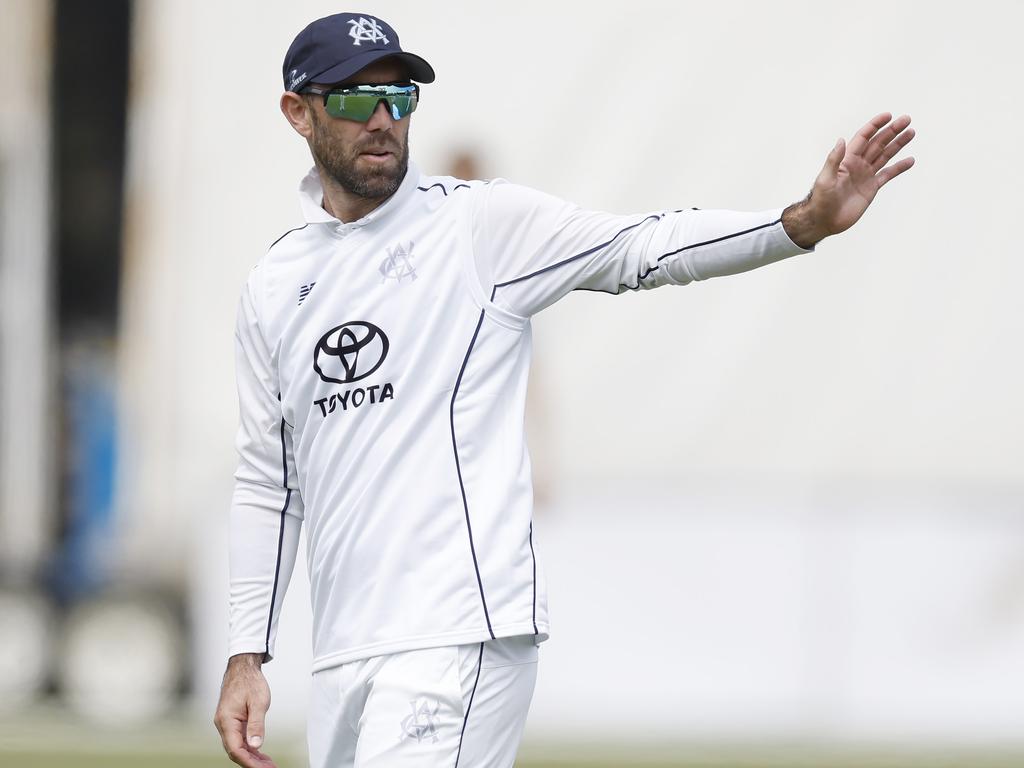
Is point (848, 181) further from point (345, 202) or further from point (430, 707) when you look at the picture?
point (430, 707)

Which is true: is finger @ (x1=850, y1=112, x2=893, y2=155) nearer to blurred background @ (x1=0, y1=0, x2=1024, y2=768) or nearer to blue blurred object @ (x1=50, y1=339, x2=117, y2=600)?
blurred background @ (x1=0, y1=0, x2=1024, y2=768)

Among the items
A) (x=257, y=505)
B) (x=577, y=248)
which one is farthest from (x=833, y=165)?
(x=257, y=505)

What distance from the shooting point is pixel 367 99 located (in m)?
3.98

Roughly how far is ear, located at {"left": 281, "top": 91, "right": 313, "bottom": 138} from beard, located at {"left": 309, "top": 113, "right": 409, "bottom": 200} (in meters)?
0.05

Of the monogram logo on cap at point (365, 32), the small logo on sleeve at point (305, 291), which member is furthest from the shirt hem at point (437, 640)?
the monogram logo on cap at point (365, 32)

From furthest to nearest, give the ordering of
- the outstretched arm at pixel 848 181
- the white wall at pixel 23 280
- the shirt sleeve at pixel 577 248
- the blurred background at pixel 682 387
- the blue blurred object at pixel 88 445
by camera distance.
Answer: the blue blurred object at pixel 88 445 → the white wall at pixel 23 280 → the blurred background at pixel 682 387 → the shirt sleeve at pixel 577 248 → the outstretched arm at pixel 848 181

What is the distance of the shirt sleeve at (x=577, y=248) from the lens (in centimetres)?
373

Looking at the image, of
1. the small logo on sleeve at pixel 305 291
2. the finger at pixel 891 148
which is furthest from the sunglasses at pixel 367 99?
the finger at pixel 891 148

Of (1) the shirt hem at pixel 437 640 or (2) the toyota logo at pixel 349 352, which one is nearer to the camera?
(1) the shirt hem at pixel 437 640

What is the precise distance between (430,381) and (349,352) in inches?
7.2

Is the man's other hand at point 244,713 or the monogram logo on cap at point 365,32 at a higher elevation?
the monogram logo on cap at point 365,32

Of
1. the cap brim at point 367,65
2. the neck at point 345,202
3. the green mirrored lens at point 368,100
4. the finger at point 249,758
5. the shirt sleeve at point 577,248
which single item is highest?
the cap brim at point 367,65

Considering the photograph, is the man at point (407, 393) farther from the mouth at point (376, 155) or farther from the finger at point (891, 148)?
the finger at point (891, 148)

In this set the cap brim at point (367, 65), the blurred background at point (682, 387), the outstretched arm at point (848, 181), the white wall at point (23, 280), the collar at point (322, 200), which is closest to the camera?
the outstretched arm at point (848, 181)
